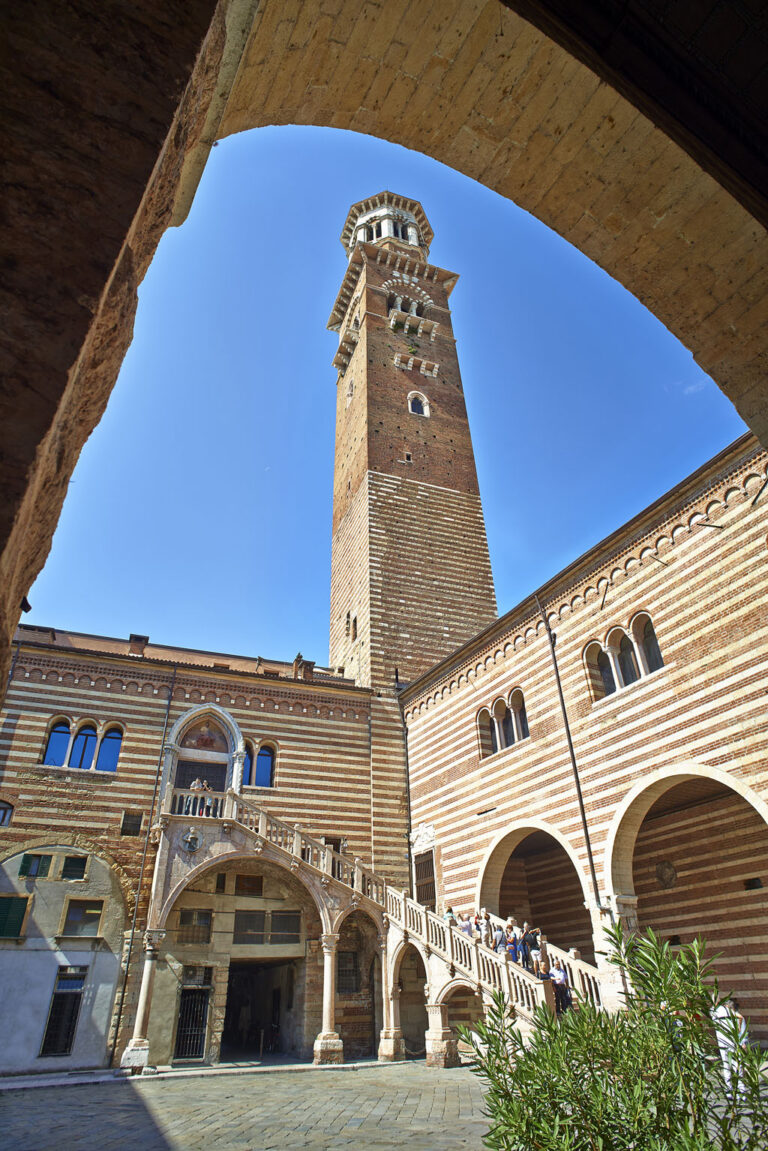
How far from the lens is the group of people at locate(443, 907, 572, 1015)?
10.6 meters

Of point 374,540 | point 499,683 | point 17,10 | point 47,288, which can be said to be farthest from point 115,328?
point 374,540

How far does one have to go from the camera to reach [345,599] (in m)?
22.7

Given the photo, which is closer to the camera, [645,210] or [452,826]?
[645,210]

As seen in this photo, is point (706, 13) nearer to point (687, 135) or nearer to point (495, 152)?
point (687, 135)

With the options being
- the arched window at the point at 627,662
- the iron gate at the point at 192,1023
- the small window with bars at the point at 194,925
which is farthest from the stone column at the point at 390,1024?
the arched window at the point at 627,662

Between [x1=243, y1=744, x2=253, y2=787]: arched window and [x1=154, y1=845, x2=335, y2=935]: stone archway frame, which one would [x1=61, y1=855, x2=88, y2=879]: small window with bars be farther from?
[x1=243, y1=744, x2=253, y2=787]: arched window

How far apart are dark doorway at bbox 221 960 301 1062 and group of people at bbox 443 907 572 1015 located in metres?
4.72

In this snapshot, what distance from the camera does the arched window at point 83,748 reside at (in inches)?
591

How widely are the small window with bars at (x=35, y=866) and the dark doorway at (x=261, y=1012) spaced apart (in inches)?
201

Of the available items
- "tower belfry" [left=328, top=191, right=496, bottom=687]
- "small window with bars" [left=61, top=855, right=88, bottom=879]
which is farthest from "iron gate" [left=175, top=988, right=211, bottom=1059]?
"tower belfry" [left=328, top=191, right=496, bottom=687]

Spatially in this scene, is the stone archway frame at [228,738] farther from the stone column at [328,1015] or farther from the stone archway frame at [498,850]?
the stone archway frame at [498,850]

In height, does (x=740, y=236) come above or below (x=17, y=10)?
above

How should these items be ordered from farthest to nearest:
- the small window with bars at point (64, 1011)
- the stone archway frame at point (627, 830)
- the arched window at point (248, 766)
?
the arched window at point (248, 766) → the small window with bars at point (64, 1011) → the stone archway frame at point (627, 830)

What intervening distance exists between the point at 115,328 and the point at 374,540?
19.9 meters
